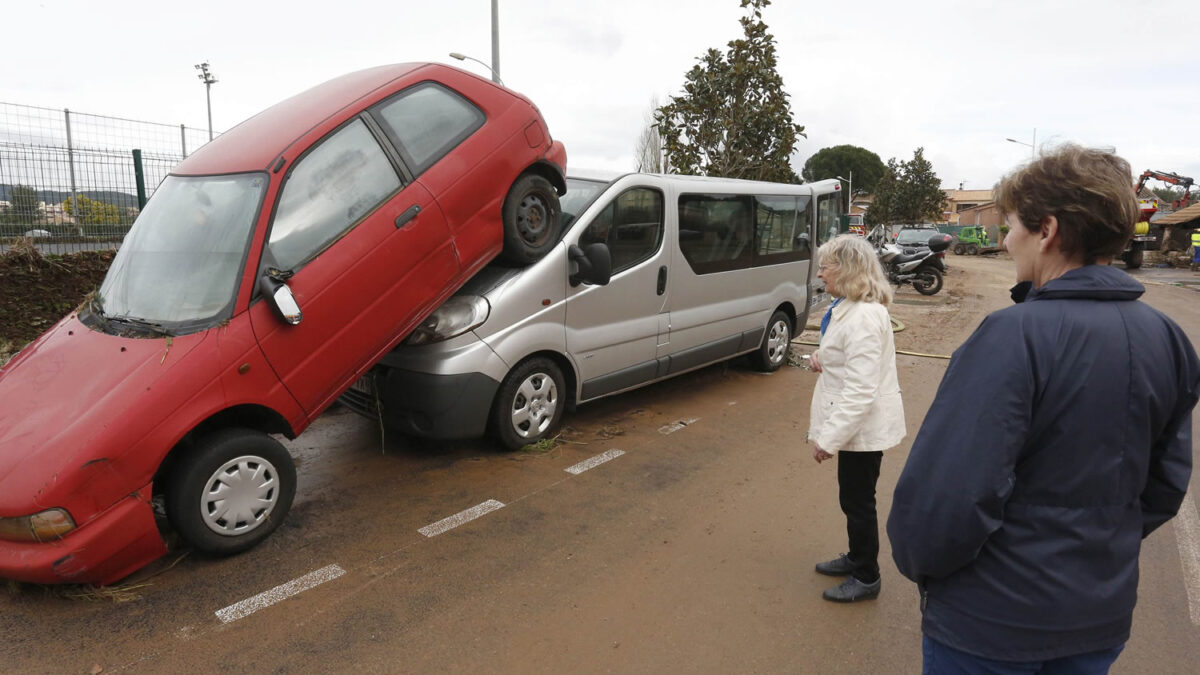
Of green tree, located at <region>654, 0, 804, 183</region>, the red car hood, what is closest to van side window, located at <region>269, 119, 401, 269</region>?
the red car hood

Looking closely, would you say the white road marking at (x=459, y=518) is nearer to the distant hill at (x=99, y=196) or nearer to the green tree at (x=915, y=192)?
the distant hill at (x=99, y=196)

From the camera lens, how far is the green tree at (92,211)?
8375 millimetres

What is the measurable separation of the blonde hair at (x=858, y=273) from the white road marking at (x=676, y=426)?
2.79 m

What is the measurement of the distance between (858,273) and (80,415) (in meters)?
3.43

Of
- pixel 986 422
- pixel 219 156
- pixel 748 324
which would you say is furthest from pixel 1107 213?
pixel 748 324

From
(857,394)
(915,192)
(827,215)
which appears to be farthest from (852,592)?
(915,192)

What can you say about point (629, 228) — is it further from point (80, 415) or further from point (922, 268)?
point (922, 268)

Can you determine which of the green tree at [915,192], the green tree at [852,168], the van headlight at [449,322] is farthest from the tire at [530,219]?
the green tree at [852,168]

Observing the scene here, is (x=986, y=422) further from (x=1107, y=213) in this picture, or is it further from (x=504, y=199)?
(x=504, y=199)

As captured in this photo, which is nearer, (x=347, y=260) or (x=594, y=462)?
(x=347, y=260)

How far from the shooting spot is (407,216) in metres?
4.23

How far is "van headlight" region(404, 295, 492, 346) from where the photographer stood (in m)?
4.71

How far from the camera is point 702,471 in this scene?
16.6 ft

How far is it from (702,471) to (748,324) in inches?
106
